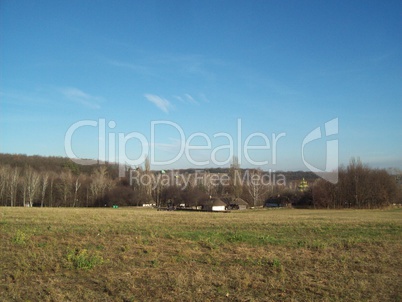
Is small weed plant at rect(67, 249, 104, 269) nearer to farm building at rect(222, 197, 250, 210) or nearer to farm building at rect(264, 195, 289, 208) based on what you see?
farm building at rect(222, 197, 250, 210)

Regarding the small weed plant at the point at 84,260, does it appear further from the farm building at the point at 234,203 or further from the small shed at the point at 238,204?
the small shed at the point at 238,204

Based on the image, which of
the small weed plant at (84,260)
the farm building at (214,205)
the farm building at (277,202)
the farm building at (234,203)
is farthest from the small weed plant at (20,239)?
the farm building at (277,202)

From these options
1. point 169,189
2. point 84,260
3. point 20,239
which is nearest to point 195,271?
point 84,260

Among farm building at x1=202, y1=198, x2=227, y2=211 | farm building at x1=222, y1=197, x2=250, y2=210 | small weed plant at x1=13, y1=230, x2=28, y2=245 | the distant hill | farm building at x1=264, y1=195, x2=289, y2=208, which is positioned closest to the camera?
small weed plant at x1=13, y1=230, x2=28, y2=245

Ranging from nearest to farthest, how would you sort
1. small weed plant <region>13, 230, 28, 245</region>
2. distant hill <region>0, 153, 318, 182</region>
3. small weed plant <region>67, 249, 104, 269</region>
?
1. small weed plant <region>67, 249, 104, 269</region>
2. small weed plant <region>13, 230, 28, 245</region>
3. distant hill <region>0, 153, 318, 182</region>

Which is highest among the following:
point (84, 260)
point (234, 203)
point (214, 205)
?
point (84, 260)

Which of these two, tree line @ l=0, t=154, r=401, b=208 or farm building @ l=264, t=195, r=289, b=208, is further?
farm building @ l=264, t=195, r=289, b=208

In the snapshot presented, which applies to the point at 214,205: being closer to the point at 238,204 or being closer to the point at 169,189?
the point at 238,204

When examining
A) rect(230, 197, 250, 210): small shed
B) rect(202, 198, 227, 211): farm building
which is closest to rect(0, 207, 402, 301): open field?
rect(202, 198, 227, 211): farm building

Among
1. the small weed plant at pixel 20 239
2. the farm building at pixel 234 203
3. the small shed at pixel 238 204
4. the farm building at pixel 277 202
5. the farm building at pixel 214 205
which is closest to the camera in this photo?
the small weed plant at pixel 20 239

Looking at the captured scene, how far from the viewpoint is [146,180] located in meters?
102

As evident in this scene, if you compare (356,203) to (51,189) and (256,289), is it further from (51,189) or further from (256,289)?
(256,289)

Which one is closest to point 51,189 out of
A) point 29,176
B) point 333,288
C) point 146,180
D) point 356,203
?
point 29,176

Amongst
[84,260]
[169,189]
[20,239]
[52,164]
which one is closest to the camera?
[84,260]
